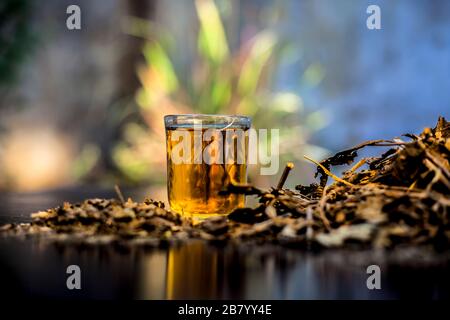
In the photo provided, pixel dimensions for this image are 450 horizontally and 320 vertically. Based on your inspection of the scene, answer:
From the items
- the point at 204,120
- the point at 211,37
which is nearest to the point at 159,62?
the point at 211,37

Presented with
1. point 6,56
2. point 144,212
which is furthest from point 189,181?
point 6,56

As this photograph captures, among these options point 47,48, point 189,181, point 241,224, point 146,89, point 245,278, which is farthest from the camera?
point 47,48

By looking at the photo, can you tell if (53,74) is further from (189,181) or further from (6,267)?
(6,267)

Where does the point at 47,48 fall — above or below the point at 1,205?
above

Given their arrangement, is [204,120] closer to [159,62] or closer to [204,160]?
[204,160]

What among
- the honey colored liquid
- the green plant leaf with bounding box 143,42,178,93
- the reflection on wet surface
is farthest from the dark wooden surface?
the green plant leaf with bounding box 143,42,178,93

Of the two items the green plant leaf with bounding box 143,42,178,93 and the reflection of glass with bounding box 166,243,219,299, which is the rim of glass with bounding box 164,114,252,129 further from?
the green plant leaf with bounding box 143,42,178,93
